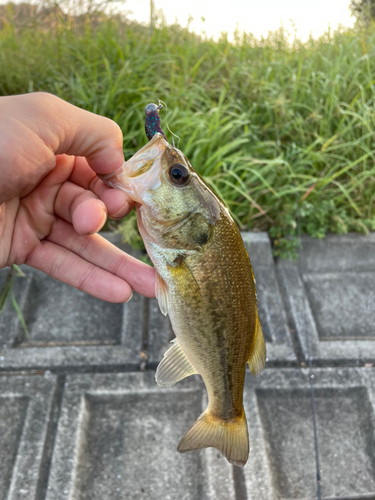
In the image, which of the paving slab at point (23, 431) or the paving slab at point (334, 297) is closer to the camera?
the paving slab at point (23, 431)

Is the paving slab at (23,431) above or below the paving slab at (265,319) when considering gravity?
below

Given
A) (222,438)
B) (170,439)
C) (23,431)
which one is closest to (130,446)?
(170,439)

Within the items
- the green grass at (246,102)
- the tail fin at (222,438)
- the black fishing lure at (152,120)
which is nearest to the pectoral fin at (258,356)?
the tail fin at (222,438)

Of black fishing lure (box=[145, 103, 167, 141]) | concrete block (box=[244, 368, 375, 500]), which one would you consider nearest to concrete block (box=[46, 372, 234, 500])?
concrete block (box=[244, 368, 375, 500])

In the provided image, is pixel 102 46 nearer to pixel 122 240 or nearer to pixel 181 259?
pixel 122 240

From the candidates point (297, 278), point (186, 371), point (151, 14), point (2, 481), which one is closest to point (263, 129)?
point (297, 278)

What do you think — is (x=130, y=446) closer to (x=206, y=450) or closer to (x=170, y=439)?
(x=170, y=439)

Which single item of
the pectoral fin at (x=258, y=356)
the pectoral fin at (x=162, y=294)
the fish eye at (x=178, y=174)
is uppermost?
the fish eye at (x=178, y=174)

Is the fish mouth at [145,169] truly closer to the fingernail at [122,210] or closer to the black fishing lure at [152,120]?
the black fishing lure at [152,120]
